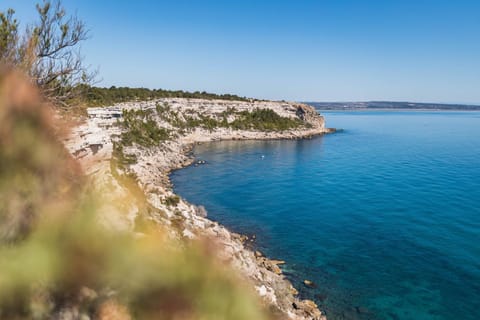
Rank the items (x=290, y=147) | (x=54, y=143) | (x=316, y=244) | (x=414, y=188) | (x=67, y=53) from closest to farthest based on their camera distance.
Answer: (x=54, y=143) < (x=67, y=53) < (x=316, y=244) < (x=414, y=188) < (x=290, y=147)

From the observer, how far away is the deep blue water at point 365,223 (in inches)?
683

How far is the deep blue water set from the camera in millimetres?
17359

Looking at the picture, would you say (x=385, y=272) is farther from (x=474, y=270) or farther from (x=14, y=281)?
(x=14, y=281)

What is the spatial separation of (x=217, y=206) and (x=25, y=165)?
2778cm

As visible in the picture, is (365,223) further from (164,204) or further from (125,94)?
(125,94)

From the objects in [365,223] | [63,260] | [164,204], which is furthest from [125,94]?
[63,260]

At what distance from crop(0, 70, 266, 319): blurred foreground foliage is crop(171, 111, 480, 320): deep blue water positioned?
Answer: 43.4ft

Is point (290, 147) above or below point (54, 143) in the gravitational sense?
below

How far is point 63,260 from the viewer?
4828 millimetres

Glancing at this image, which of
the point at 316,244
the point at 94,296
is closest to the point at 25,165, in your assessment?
the point at 94,296

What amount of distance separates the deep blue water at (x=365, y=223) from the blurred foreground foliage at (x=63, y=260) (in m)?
13.2

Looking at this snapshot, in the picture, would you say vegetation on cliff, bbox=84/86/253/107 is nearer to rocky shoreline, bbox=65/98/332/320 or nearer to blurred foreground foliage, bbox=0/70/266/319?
rocky shoreline, bbox=65/98/332/320

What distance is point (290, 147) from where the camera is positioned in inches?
2921

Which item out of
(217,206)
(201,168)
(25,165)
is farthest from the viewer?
(201,168)
